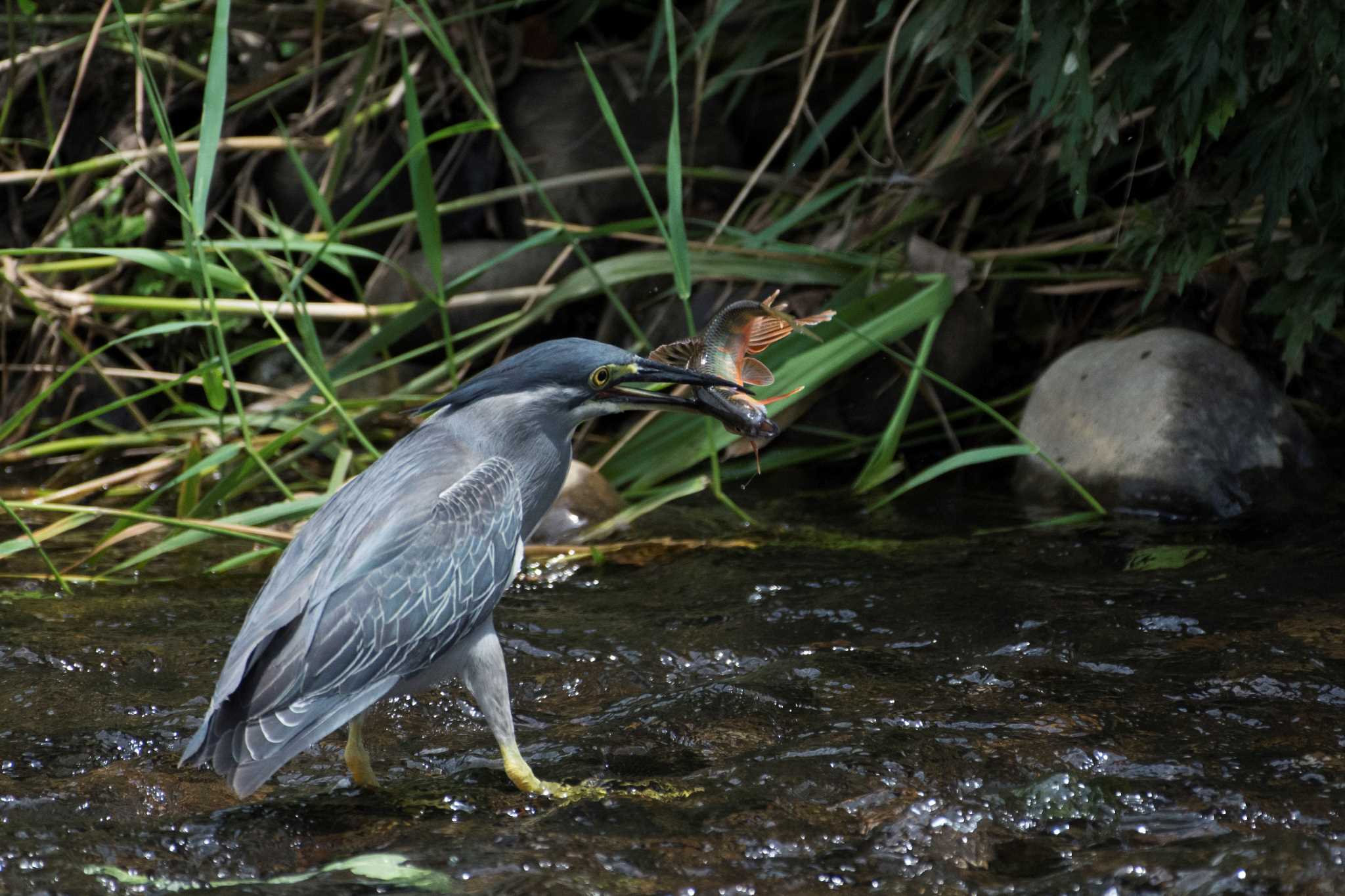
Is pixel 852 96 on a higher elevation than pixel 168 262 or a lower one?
higher

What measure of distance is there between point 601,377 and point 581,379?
0.04 meters

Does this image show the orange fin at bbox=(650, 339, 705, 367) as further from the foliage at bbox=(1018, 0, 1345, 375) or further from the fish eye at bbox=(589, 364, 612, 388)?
the foliage at bbox=(1018, 0, 1345, 375)

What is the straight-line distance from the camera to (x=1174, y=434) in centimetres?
448

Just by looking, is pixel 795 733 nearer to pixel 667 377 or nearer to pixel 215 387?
pixel 667 377

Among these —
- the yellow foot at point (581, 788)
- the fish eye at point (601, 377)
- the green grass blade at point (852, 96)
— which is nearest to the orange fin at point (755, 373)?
the fish eye at point (601, 377)

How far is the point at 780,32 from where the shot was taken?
5.71 m

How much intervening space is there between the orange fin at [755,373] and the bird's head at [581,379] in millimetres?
301

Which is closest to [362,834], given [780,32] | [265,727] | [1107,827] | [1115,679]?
[265,727]

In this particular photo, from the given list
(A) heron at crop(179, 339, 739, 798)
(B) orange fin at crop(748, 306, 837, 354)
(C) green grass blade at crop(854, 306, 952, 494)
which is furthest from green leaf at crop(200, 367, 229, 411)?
(C) green grass blade at crop(854, 306, 952, 494)

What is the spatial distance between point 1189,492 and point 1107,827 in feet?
7.08

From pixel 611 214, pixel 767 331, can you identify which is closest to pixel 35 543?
pixel 767 331

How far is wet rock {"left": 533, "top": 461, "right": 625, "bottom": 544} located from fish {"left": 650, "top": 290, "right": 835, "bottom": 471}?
3.52 ft

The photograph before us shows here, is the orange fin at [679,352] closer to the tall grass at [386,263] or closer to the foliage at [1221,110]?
the tall grass at [386,263]

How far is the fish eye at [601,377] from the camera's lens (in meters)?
3.11
